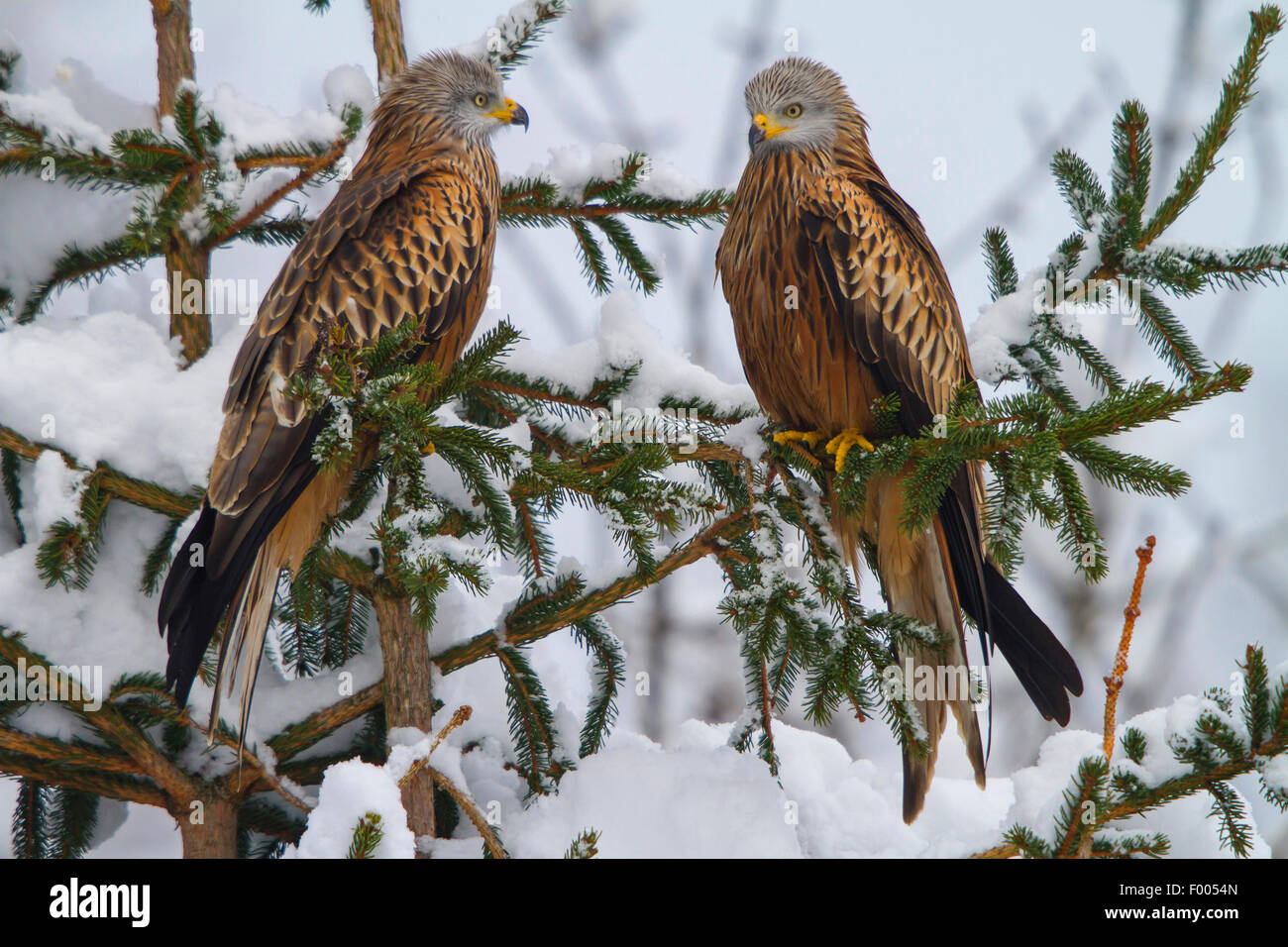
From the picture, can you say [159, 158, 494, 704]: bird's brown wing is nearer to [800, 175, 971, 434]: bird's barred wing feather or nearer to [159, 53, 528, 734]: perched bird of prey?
[159, 53, 528, 734]: perched bird of prey

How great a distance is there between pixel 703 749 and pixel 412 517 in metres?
1.10

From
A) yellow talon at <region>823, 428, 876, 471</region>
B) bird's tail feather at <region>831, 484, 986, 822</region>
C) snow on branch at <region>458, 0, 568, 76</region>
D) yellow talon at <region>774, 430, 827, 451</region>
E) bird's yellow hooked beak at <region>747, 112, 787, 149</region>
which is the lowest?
bird's tail feather at <region>831, 484, 986, 822</region>

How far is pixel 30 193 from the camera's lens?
3186 mm

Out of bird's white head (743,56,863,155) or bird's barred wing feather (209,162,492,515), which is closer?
bird's barred wing feather (209,162,492,515)

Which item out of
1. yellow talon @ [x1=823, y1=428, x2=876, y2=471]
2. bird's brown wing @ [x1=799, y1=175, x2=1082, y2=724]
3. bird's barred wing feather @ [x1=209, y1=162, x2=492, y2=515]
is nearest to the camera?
bird's barred wing feather @ [x1=209, y1=162, x2=492, y2=515]

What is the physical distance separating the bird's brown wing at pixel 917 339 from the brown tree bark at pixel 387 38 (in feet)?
5.47

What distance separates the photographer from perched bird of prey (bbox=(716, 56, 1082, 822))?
290 cm

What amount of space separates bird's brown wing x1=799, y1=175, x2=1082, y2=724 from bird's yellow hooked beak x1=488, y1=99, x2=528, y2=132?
1318mm

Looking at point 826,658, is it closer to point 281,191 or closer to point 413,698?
point 413,698

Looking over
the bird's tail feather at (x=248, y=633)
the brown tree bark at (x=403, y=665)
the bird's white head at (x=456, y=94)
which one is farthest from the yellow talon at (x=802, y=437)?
the bird's white head at (x=456, y=94)

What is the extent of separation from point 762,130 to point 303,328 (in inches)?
69.1

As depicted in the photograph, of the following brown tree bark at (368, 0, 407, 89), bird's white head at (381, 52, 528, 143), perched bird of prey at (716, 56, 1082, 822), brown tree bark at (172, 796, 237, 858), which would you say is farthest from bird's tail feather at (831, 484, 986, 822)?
brown tree bark at (368, 0, 407, 89)

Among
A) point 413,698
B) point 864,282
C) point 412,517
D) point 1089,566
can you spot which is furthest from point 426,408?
point 864,282

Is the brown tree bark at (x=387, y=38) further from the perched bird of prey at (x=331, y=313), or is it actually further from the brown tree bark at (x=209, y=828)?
the brown tree bark at (x=209, y=828)
